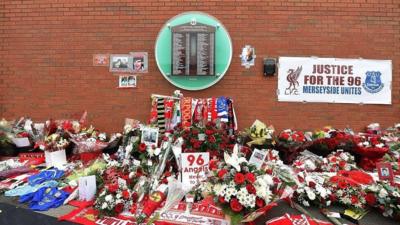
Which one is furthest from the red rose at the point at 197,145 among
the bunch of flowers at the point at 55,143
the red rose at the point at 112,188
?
the bunch of flowers at the point at 55,143

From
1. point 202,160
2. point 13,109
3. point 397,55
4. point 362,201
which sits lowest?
point 362,201

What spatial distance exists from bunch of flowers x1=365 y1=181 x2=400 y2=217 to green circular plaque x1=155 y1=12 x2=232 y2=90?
3004mm

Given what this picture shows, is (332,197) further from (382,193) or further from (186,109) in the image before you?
(186,109)

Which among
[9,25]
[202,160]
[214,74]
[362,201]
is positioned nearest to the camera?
[362,201]

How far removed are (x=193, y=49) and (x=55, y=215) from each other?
328cm

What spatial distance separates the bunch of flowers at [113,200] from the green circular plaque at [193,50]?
7.97ft

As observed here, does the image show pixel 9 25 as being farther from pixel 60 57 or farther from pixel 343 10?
pixel 343 10

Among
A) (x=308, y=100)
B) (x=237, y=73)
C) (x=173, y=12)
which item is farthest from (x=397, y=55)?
(x=173, y=12)

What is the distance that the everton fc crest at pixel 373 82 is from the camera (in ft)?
18.7

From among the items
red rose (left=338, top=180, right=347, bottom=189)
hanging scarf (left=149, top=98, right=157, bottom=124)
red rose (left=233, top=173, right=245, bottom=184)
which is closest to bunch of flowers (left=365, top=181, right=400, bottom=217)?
red rose (left=338, top=180, right=347, bottom=189)

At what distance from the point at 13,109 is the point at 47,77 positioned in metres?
0.87

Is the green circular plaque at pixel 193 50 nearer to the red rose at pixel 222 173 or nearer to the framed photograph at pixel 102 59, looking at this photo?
the framed photograph at pixel 102 59

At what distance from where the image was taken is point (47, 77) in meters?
5.92

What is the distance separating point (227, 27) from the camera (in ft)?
18.7
